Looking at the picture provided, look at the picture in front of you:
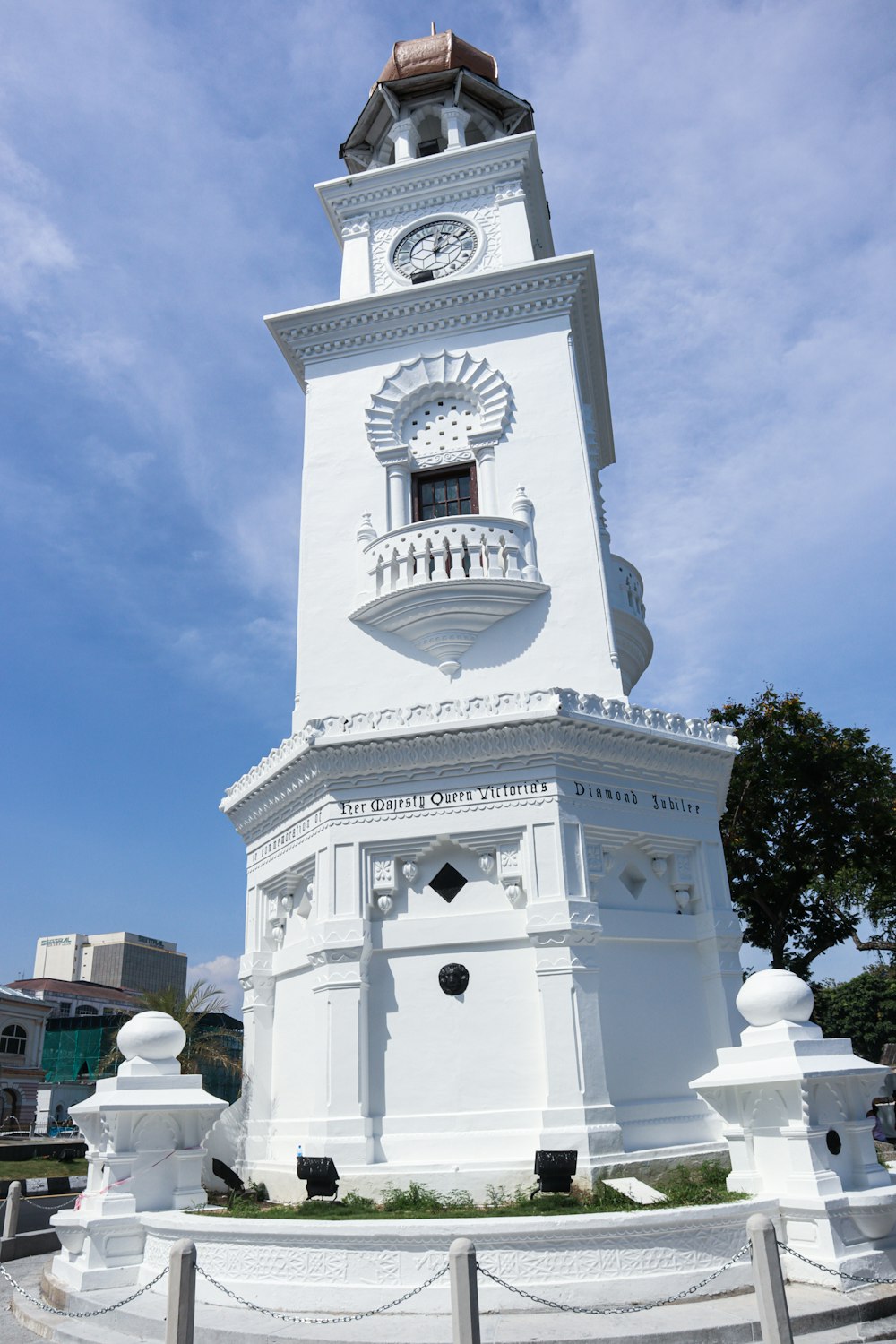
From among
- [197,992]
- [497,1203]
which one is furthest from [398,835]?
[197,992]

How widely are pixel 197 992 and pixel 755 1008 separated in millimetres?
19175

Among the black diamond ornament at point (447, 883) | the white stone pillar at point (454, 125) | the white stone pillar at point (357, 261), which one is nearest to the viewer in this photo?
the black diamond ornament at point (447, 883)

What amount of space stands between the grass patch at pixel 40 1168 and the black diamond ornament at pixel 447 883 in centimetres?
2013

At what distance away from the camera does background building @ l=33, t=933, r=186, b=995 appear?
15338 centimetres

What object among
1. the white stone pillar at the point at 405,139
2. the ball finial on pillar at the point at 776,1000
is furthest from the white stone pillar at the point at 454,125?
the ball finial on pillar at the point at 776,1000

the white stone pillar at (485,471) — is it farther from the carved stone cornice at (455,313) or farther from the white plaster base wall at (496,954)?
the white plaster base wall at (496,954)

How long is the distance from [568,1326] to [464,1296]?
243 centimetres

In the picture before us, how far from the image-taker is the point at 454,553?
1727cm

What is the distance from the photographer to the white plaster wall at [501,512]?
1702 centimetres

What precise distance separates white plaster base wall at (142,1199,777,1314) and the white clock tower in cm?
235

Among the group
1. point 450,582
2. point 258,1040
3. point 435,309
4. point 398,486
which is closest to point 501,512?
point 398,486

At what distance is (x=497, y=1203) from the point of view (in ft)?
39.8

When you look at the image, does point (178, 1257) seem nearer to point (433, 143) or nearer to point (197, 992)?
point (197, 992)

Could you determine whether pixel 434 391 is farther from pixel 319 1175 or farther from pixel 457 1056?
pixel 319 1175
